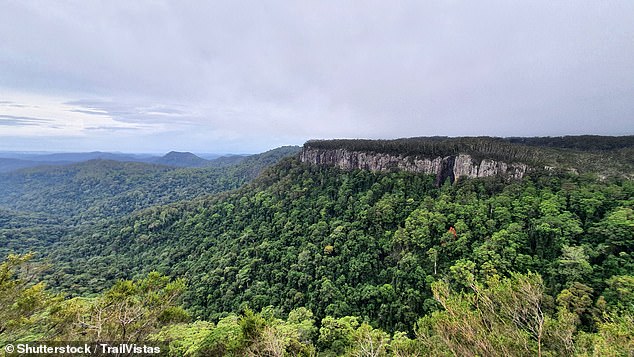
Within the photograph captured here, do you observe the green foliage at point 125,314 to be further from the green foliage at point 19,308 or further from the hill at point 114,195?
the hill at point 114,195

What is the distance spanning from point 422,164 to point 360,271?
120 ft

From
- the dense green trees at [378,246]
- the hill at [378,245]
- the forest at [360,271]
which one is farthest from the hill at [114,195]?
the dense green trees at [378,246]

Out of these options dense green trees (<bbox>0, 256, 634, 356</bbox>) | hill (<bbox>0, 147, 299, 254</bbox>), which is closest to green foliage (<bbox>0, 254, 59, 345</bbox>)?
dense green trees (<bbox>0, 256, 634, 356</bbox>)

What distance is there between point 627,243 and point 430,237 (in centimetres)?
2288

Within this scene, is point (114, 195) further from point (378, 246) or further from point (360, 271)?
point (378, 246)

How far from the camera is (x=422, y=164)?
229ft

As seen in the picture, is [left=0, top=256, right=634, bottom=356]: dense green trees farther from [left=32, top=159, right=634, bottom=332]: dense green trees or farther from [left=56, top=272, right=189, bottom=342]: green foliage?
[left=32, top=159, right=634, bottom=332]: dense green trees

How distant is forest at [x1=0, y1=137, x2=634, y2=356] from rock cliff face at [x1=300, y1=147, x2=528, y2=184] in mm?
2653

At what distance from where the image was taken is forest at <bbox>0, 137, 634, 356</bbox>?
13.9 m

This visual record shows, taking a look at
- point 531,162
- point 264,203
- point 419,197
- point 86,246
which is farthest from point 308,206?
point 86,246

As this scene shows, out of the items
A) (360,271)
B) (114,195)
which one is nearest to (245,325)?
(360,271)

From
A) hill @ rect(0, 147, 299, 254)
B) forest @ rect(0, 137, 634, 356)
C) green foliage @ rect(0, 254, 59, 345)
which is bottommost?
hill @ rect(0, 147, 299, 254)

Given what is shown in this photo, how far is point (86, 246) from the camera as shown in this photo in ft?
270

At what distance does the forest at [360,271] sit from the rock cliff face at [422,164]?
8.70 ft
